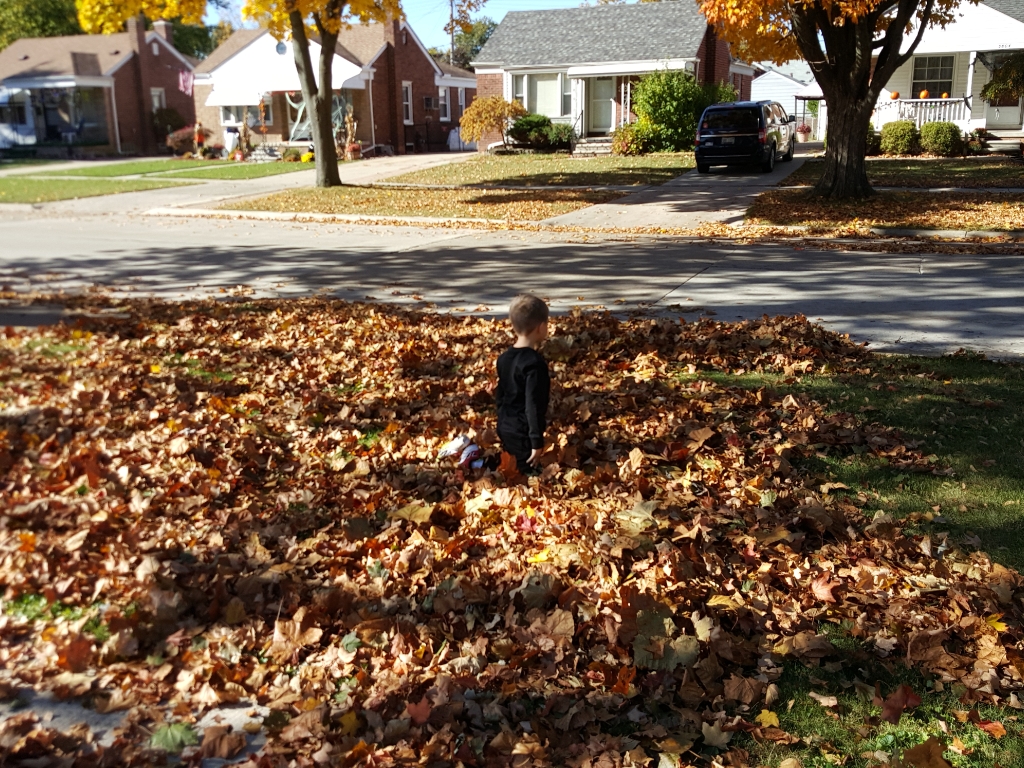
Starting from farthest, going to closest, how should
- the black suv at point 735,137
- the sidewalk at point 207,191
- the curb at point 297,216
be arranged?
the black suv at point 735,137 < the sidewalk at point 207,191 < the curb at point 297,216

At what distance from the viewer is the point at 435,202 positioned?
72.0 ft

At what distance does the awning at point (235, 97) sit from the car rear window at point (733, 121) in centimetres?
2521

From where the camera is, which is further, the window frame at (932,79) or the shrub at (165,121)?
the shrub at (165,121)

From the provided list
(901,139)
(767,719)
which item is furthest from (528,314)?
(901,139)

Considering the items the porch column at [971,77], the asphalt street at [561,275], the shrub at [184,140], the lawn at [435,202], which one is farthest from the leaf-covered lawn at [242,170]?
the porch column at [971,77]

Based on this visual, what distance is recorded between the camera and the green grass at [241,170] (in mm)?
32469

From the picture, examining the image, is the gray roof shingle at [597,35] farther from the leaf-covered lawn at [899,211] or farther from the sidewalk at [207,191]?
the leaf-covered lawn at [899,211]

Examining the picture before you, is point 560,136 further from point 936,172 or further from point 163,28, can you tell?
point 163,28

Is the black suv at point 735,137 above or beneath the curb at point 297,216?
above

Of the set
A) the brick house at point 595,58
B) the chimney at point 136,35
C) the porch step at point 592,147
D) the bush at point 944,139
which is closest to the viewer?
the bush at point 944,139

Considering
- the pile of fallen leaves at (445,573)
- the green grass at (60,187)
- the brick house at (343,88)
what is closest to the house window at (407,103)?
the brick house at (343,88)

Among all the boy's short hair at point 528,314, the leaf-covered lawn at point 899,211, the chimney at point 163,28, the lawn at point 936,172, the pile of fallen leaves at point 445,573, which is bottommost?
the pile of fallen leaves at point 445,573

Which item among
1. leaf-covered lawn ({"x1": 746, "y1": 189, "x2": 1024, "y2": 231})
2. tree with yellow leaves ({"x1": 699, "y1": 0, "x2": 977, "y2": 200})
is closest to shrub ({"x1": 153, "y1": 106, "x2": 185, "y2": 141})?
tree with yellow leaves ({"x1": 699, "y1": 0, "x2": 977, "y2": 200})

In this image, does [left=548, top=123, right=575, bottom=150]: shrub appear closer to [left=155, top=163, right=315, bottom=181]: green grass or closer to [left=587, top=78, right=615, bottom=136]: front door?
[left=587, top=78, right=615, bottom=136]: front door
